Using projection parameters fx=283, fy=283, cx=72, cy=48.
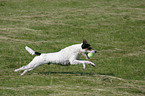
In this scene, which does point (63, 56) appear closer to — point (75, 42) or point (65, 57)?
→ point (65, 57)

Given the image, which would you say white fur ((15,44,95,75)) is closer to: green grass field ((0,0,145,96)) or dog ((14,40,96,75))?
dog ((14,40,96,75))

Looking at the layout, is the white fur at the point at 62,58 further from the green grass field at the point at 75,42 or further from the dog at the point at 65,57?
the green grass field at the point at 75,42

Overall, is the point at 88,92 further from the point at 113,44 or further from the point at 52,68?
the point at 113,44

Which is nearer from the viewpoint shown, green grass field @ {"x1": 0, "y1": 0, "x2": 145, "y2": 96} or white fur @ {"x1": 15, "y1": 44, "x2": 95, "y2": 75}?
green grass field @ {"x1": 0, "y1": 0, "x2": 145, "y2": 96}

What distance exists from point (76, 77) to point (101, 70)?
165 cm

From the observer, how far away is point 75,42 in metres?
17.3

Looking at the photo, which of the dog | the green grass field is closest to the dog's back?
the dog

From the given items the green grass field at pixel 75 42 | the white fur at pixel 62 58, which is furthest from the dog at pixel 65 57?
the green grass field at pixel 75 42

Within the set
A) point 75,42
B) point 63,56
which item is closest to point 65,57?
point 63,56

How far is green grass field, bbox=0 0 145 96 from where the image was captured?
29.1ft

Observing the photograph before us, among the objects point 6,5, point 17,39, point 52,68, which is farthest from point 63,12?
point 52,68

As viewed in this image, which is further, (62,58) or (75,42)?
(75,42)

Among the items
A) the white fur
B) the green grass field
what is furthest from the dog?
the green grass field

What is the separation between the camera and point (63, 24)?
22.4m
